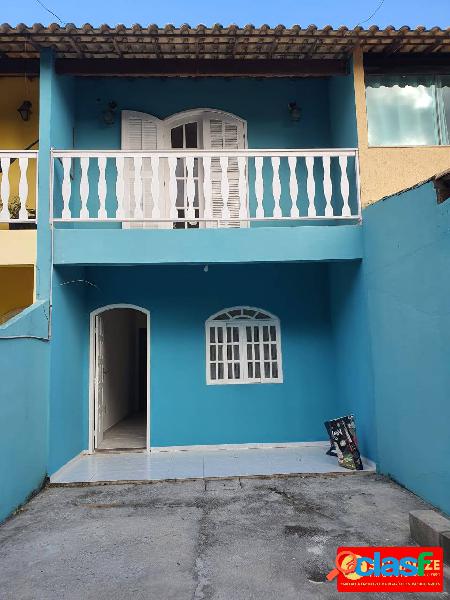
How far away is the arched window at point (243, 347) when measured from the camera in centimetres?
717

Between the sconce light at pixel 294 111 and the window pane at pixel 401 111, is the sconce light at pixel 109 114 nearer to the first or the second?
the sconce light at pixel 294 111

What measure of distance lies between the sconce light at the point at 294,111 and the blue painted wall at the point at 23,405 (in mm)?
4860

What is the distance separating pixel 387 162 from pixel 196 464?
481cm

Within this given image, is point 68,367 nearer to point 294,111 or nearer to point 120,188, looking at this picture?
point 120,188

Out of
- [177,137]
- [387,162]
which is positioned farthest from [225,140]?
[387,162]

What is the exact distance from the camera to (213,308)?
23.8 ft

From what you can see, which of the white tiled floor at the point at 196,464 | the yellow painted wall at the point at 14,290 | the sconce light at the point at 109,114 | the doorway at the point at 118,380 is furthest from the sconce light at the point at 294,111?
the white tiled floor at the point at 196,464

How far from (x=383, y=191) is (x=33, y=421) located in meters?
5.24

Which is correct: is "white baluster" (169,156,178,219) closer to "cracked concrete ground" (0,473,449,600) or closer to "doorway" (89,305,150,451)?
"doorway" (89,305,150,451)

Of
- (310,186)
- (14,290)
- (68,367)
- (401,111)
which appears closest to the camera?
(310,186)

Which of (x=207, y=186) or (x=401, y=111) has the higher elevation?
(x=401, y=111)

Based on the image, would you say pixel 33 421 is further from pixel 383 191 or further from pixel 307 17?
pixel 307 17

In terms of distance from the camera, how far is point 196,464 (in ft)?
20.2

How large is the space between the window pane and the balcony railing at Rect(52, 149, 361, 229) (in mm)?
582
